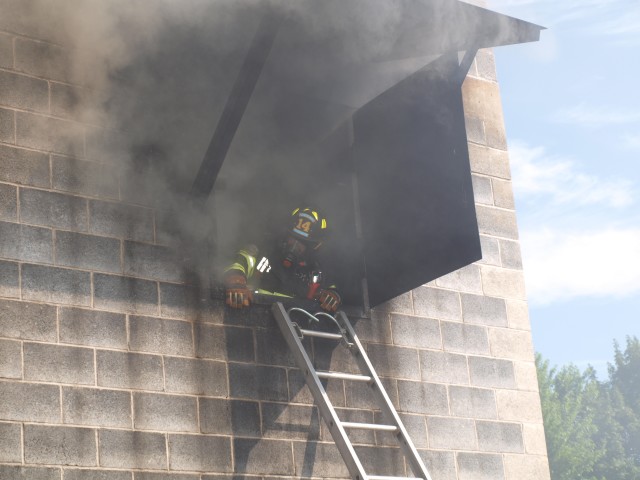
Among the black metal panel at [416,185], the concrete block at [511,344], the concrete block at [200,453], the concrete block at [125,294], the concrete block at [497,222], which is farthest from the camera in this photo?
the concrete block at [497,222]

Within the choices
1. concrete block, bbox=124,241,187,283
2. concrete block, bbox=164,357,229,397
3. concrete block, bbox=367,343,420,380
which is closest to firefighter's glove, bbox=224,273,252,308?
concrete block, bbox=124,241,187,283

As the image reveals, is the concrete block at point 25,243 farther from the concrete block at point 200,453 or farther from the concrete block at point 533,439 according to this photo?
the concrete block at point 533,439

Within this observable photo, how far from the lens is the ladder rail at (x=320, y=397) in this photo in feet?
19.3

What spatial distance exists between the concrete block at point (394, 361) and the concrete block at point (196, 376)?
1.16m

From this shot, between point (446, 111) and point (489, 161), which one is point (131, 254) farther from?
point (489, 161)

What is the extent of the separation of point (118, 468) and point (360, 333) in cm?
199

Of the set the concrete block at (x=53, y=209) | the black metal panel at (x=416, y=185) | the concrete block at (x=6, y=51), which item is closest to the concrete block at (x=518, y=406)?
the black metal panel at (x=416, y=185)

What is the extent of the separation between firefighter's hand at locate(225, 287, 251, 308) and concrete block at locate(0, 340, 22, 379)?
1.33 meters

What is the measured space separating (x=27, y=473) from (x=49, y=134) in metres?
1.94

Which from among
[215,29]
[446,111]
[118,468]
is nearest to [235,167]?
[215,29]

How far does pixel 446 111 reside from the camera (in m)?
6.92

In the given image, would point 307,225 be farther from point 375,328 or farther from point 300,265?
point 375,328

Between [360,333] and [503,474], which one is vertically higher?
[360,333]

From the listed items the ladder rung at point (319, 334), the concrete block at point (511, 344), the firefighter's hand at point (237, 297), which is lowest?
the ladder rung at point (319, 334)
